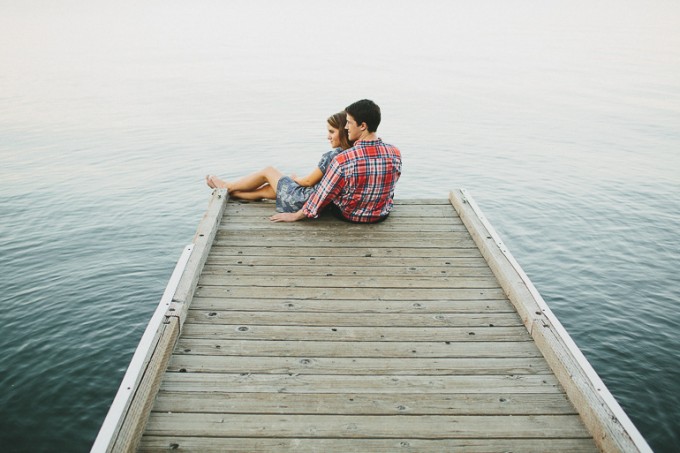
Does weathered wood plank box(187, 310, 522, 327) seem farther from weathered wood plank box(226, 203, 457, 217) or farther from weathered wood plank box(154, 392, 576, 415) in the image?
weathered wood plank box(226, 203, 457, 217)

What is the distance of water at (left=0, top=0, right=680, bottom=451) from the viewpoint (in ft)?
20.6

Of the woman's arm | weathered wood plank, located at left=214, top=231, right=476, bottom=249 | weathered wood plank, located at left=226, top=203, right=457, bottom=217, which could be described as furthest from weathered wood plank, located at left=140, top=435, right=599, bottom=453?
weathered wood plank, located at left=226, top=203, right=457, bottom=217

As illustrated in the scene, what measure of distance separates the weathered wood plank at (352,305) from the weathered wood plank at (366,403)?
3.39ft

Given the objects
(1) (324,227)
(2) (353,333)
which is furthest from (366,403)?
(1) (324,227)

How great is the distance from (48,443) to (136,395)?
233cm

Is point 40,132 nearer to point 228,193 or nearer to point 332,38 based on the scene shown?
point 228,193

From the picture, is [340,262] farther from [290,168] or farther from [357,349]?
[290,168]

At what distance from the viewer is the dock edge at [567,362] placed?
3.03 metres

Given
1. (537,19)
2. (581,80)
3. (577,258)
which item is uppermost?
(577,258)

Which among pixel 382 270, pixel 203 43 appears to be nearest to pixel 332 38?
pixel 203 43

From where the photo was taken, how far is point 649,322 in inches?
277

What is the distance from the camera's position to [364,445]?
10.2 ft

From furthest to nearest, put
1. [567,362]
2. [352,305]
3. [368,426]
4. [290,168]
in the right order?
[290,168]
[352,305]
[567,362]
[368,426]

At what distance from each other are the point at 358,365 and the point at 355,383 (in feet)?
0.64
